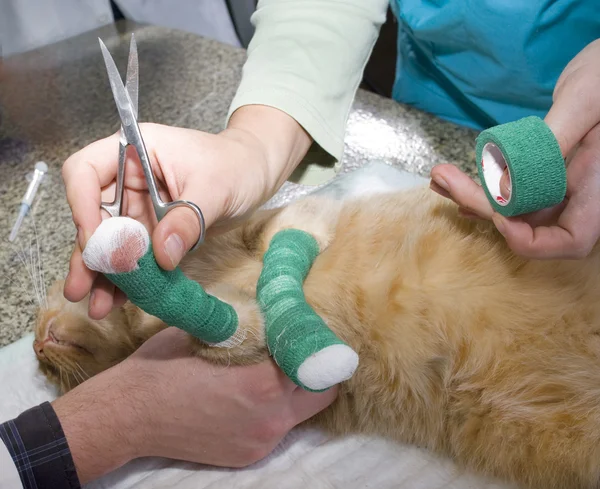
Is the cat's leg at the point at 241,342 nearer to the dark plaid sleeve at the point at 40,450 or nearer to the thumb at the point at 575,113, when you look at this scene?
the dark plaid sleeve at the point at 40,450

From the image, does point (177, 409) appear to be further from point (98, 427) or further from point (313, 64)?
point (313, 64)

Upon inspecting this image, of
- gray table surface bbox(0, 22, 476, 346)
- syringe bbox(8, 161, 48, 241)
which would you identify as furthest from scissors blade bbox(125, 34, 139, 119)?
syringe bbox(8, 161, 48, 241)

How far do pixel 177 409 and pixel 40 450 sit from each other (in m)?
0.20

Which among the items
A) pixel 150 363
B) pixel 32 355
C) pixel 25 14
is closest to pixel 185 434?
pixel 150 363

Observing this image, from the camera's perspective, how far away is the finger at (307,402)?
96 cm

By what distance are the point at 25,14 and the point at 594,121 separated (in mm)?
1575

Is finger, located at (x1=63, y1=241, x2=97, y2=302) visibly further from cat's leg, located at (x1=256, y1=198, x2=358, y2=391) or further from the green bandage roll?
the green bandage roll

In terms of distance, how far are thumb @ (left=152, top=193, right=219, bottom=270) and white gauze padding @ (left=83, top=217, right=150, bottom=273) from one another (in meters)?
0.03

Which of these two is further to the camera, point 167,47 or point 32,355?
point 167,47

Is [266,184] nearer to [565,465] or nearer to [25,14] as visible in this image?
[565,465]

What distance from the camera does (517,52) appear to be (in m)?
1.25

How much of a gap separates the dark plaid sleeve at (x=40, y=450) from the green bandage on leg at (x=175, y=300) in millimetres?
281

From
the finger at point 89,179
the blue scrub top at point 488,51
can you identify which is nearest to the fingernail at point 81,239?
the finger at point 89,179

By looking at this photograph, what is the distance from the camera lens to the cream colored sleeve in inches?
43.0
